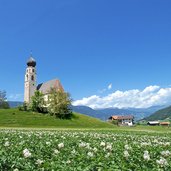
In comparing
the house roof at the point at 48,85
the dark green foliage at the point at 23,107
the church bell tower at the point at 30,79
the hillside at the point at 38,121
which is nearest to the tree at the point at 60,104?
the hillside at the point at 38,121

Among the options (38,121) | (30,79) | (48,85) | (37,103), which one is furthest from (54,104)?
(30,79)

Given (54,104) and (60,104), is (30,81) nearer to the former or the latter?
(54,104)

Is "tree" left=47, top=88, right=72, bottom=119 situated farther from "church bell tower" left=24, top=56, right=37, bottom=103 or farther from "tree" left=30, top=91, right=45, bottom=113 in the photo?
"church bell tower" left=24, top=56, right=37, bottom=103

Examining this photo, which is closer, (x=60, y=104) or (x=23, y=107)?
(x=60, y=104)

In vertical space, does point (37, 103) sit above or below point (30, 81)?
below

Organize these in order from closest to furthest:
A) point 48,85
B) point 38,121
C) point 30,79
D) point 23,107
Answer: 1. point 38,121
2. point 23,107
3. point 48,85
4. point 30,79

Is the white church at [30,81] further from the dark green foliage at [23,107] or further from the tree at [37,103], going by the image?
the tree at [37,103]

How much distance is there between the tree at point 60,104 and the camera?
423 ft

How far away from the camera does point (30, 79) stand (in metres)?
177

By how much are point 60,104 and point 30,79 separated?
51.7 meters

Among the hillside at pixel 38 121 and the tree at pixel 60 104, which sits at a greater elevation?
the tree at pixel 60 104

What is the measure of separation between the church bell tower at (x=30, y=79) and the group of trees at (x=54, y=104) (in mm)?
38144

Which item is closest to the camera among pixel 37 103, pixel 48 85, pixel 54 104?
pixel 54 104

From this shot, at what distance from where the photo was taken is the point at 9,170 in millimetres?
8156
